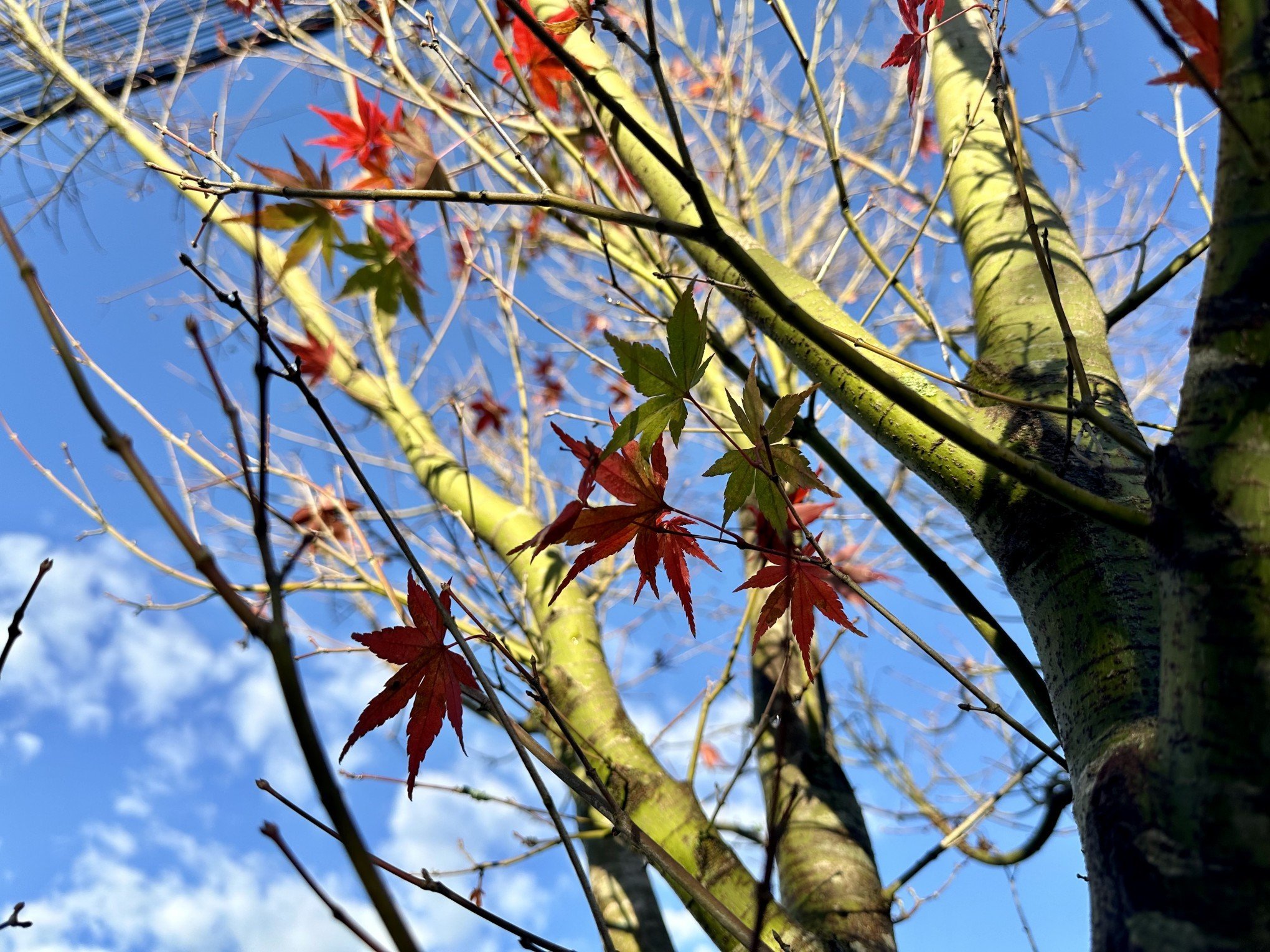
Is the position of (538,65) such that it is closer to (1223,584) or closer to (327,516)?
(327,516)

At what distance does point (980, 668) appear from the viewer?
3.25 m

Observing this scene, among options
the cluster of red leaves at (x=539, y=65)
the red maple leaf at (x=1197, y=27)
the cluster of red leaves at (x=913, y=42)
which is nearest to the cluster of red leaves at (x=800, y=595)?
the red maple leaf at (x=1197, y=27)

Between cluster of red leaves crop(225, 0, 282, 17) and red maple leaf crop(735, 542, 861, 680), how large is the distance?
6.49 feet

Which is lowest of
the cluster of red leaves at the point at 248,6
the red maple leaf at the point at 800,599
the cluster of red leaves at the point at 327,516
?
the red maple leaf at the point at 800,599

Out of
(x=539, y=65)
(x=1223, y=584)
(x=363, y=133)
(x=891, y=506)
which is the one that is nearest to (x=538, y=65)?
(x=539, y=65)

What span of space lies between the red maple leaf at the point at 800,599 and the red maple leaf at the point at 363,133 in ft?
4.40

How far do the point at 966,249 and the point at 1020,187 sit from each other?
87 cm

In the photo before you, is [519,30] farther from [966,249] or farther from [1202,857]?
[1202,857]

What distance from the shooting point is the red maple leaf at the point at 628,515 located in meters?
0.74

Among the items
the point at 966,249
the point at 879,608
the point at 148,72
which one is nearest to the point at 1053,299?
the point at 879,608

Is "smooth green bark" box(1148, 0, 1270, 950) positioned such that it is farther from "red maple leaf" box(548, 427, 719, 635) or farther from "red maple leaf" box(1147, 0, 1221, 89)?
"red maple leaf" box(548, 427, 719, 635)

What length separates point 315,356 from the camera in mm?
2486

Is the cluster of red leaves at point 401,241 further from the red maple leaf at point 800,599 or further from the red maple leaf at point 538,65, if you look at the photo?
the red maple leaf at point 800,599

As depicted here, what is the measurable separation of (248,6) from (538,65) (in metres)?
1.15
